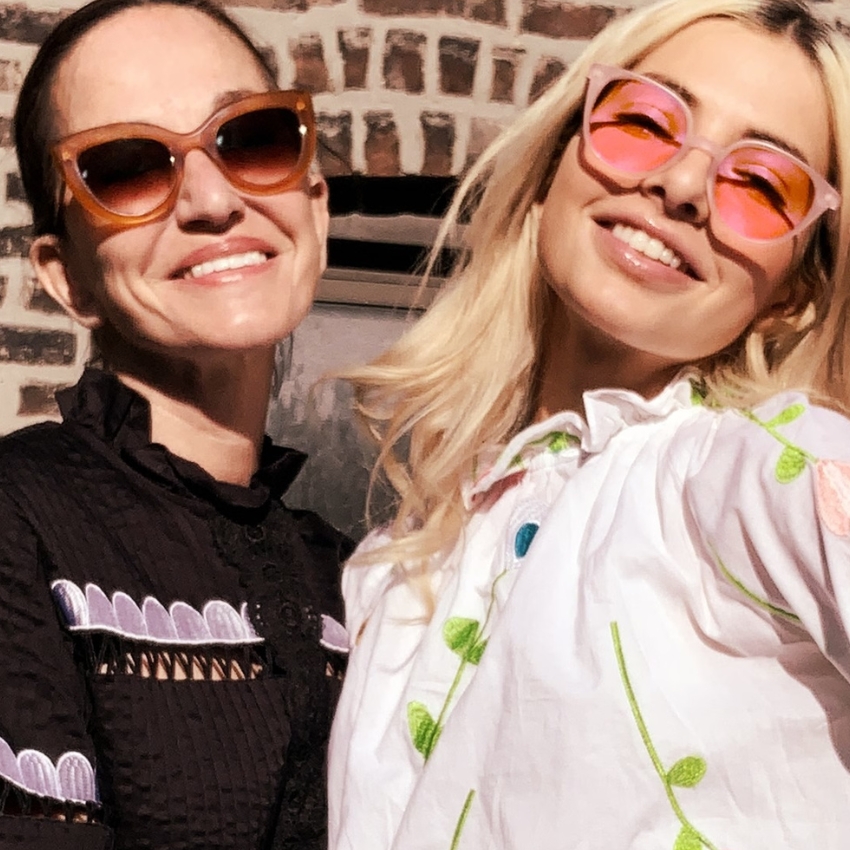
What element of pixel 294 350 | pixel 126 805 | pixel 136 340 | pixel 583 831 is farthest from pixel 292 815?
pixel 294 350

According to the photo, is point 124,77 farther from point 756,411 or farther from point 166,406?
point 756,411

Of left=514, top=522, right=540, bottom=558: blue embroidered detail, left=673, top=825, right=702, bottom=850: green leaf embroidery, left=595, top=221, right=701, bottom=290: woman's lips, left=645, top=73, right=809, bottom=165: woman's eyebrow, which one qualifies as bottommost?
left=673, top=825, right=702, bottom=850: green leaf embroidery

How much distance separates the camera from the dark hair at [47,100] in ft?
4.80

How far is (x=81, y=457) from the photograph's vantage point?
4.50 ft

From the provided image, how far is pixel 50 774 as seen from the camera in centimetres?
113

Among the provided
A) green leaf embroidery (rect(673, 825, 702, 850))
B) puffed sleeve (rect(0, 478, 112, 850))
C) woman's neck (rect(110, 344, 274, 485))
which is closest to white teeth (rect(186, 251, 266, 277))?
woman's neck (rect(110, 344, 274, 485))

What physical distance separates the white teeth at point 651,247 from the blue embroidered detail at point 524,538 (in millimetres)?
346

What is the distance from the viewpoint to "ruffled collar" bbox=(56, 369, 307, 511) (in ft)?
4.60

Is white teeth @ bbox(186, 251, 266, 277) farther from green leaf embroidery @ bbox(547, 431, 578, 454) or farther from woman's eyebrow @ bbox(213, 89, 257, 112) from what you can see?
green leaf embroidery @ bbox(547, 431, 578, 454)

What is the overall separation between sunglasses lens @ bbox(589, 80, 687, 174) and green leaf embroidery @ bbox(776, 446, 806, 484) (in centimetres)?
48

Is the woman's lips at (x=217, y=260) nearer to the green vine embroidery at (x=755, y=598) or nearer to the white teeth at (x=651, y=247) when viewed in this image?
the white teeth at (x=651, y=247)

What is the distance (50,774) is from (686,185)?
94cm

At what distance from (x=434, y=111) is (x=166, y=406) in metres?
1.31

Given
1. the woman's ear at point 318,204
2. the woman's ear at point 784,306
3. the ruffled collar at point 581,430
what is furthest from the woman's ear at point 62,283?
the woman's ear at point 784,306
